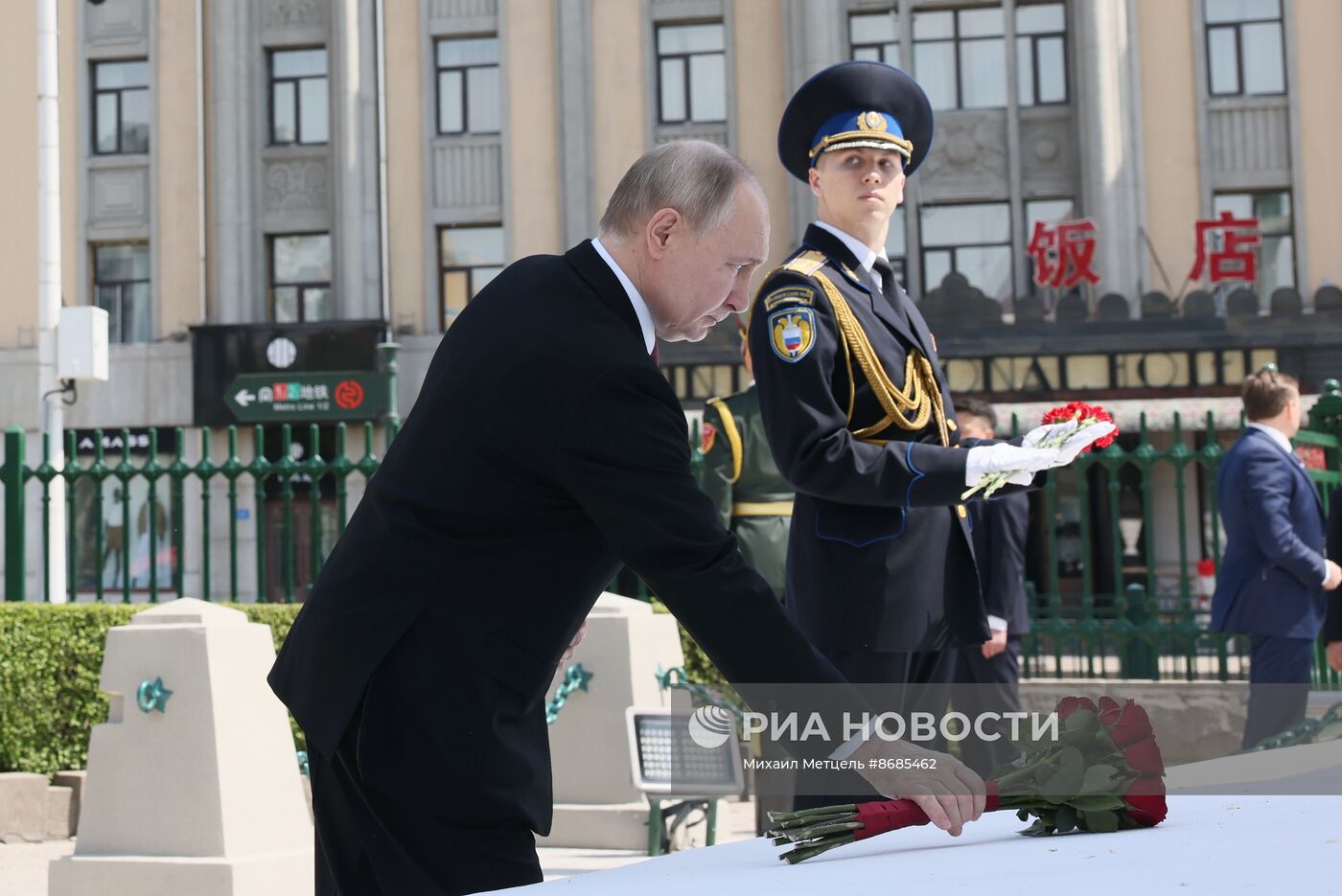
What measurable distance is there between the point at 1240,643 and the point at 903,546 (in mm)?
5819

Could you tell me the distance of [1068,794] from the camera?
2.02 metres

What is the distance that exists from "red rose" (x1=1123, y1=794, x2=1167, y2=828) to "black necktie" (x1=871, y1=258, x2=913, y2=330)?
67.9 inches

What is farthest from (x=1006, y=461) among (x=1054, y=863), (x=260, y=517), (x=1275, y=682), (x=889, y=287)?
(x=260, y=517)

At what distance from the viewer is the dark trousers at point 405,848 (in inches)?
92.7

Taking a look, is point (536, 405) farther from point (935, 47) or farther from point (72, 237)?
point (72, 237)

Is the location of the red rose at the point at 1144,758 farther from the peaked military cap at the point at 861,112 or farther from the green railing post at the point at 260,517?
the green railing post at the point at 260,517

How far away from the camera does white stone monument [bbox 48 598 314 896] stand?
5133mm

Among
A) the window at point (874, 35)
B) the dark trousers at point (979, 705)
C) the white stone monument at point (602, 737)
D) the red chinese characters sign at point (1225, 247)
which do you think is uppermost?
the window at point (874, 35)

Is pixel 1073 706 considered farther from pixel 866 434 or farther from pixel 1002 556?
pixel 1002 556

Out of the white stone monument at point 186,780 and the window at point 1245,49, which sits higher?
the window at point 1245,49

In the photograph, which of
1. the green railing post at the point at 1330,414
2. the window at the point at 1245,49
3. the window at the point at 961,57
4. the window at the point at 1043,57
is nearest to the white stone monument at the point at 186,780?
the green railing post at the point at 1330,414

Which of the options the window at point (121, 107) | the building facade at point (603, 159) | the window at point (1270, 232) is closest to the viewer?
the building facade at point (603, 159)

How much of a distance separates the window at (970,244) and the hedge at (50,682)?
1802 cm

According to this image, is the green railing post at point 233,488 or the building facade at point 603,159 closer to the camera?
the green railing post at point 233,488
